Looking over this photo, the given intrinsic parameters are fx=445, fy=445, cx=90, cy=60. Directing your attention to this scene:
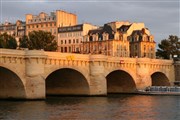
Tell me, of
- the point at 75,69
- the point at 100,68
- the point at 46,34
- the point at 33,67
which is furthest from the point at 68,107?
the point at 46,34

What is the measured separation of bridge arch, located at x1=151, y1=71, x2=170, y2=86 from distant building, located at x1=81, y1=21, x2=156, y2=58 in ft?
63.7

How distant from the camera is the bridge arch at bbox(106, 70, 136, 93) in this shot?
82.4 m

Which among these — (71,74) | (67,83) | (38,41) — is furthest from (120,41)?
(71,74)

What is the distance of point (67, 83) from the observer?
243 feet

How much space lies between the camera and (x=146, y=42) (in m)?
117

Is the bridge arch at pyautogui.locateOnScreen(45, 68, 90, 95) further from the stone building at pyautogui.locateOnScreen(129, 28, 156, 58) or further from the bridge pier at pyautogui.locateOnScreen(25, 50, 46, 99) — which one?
the stone building at pyautogui.locateOnScreen(129, 28, 156, 58)

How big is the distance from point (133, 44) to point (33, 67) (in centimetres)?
6131

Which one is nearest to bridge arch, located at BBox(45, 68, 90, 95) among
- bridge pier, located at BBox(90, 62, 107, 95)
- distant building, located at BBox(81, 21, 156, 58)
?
bridge pier, located at BBox(90, 62, 107, 95)

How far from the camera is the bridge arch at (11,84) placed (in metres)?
59.0

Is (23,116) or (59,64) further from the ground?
(59,64)

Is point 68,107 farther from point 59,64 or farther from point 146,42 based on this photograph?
point 146,42

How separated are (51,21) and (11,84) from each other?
67.0 metres

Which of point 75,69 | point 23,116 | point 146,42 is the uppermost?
point 146,42

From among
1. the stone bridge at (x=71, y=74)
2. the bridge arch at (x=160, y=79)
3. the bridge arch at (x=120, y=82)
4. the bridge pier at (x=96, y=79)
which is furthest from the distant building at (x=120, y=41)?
the bridge pier at (x=96, y=79)
